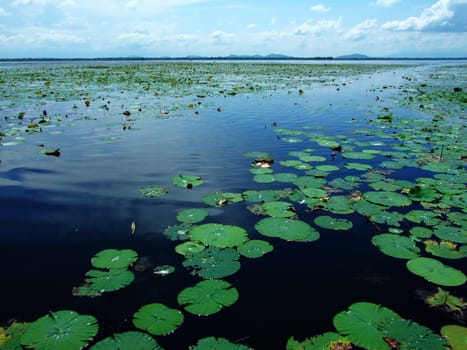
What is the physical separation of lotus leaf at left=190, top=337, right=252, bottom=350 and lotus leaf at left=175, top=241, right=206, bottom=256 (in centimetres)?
124

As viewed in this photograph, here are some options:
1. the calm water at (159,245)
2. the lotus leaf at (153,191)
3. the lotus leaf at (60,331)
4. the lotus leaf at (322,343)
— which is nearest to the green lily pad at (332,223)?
the calm water at (159,245)

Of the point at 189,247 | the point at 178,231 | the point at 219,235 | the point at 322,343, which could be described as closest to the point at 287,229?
the point at 219,235

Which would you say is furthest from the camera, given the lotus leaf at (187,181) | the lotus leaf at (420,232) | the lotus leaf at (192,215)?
the lotus leaf at (187,181)

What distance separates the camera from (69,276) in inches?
125

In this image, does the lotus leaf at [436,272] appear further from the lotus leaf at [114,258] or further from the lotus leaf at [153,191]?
the lotus leaf at [153,191]

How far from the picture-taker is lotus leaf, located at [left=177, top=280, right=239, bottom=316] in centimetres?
269

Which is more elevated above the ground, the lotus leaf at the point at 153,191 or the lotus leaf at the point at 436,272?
the lotus leaf at the point at 153,191

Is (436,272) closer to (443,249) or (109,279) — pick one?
(443,249)

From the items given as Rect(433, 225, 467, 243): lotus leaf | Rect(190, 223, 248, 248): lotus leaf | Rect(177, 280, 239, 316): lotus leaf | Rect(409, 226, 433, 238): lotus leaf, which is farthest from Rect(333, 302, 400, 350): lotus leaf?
Rect(433, 225, 467, 243): lotus leaf

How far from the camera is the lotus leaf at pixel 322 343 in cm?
232

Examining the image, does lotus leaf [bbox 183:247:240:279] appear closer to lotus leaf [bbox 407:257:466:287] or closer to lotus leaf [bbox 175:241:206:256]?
lotus leaf [bbox 175:241:206:256]

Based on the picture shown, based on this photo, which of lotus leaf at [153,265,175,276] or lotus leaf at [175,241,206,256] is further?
lotus leaf at [175,241,206,256]

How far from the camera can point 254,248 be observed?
11.8 feet

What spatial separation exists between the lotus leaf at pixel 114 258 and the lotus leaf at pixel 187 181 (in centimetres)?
204
